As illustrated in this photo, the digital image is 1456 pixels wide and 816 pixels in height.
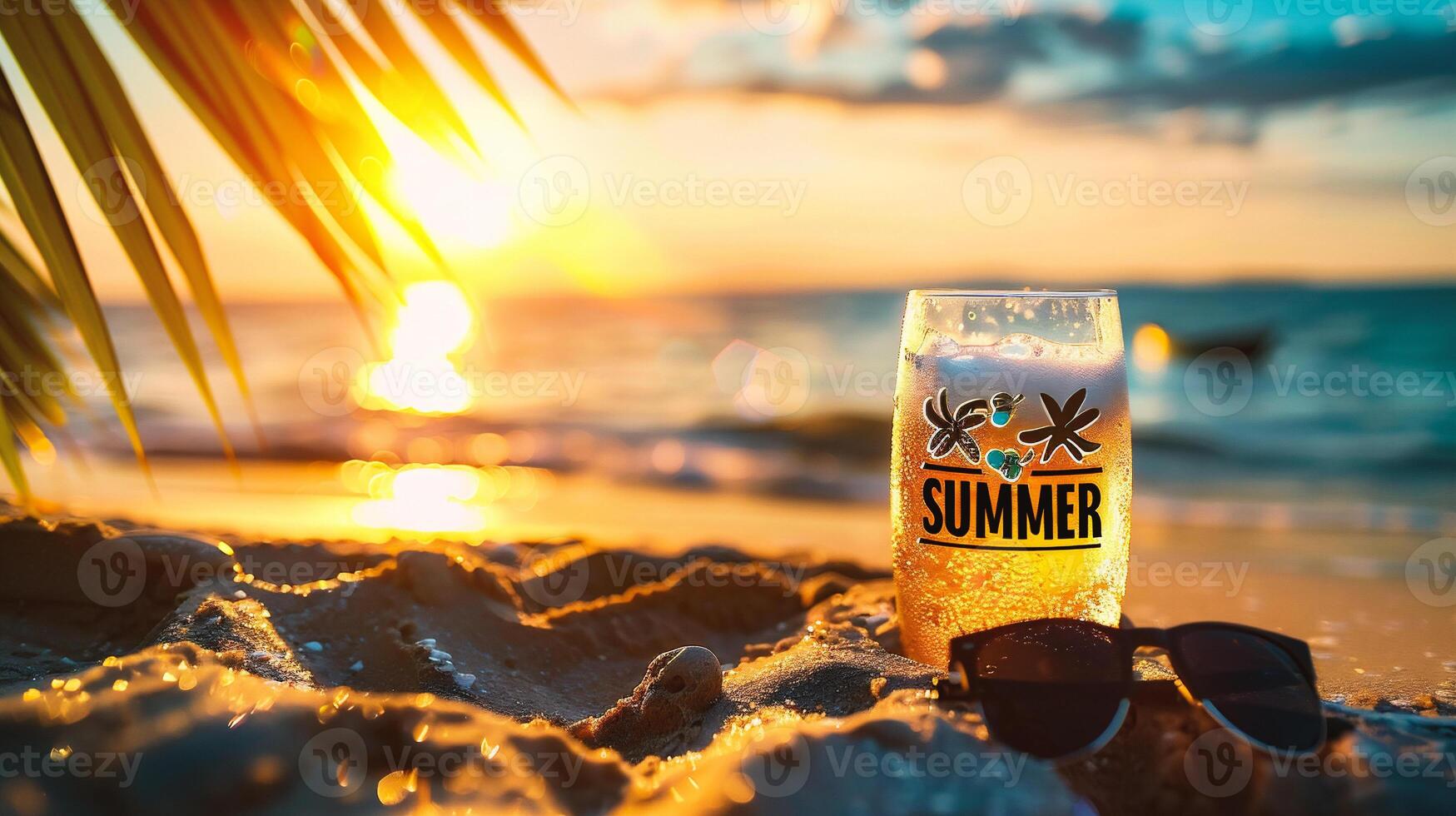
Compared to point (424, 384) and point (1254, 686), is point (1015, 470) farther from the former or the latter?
point (424, 384)

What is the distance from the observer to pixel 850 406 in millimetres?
10914

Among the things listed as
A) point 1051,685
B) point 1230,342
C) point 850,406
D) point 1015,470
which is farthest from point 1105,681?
point 1230,342

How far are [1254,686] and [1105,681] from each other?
0.66 feet

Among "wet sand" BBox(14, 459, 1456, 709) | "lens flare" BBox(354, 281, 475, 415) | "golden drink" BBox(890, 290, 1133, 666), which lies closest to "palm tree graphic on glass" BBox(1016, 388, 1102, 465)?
"golden drink" BBox(890, 290, 1133, 666)

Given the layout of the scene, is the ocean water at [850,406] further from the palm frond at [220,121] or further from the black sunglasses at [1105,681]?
the black sunglasses at [1105,681]

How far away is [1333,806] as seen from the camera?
4.01ft

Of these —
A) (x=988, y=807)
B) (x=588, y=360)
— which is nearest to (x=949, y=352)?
(x=988, y=807)

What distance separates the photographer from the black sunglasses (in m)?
1.33

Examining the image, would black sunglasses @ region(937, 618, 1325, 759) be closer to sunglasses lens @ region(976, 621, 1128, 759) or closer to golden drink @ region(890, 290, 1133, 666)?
sunglasses lens @ region(976, 621, 1128, 759)

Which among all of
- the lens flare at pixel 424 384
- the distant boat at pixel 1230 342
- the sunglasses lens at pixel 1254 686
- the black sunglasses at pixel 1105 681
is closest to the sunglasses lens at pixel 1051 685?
the black sunglasses at pixel 1105 681

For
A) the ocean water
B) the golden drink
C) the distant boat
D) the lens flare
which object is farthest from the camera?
the distant boat

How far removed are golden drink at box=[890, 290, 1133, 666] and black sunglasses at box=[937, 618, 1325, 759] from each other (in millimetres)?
255

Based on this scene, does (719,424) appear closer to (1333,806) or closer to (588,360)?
(588,360)

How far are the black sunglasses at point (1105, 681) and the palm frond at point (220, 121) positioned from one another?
1.11m
